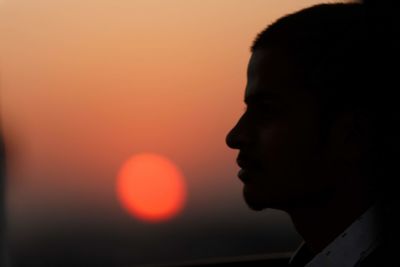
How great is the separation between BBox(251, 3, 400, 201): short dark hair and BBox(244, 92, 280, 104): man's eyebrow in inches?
2.5

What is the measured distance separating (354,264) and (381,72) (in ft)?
1.06

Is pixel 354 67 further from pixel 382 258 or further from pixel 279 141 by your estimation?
pixel 382 258

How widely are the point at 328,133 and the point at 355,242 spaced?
191mm

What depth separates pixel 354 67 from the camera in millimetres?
1062

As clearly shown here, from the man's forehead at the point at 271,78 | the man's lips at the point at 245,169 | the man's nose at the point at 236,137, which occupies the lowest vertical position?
the man's lips at the point at 245,169

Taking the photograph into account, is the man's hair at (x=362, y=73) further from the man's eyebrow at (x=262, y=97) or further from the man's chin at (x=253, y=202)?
the man's chin at (x=253, y=202)

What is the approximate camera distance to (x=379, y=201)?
40.5 inches

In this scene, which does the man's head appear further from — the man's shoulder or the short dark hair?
the man's shoulder

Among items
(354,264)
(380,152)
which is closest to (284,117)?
(380,152)

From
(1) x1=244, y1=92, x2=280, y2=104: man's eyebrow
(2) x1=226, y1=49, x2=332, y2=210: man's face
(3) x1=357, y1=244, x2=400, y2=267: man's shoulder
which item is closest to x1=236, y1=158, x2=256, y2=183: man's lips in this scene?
(2) x1=226, y1=49, x2=332, y2=210: man's face

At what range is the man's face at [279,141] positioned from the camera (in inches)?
Answer: 42.3

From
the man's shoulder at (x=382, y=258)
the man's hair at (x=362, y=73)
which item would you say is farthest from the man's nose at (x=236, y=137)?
the man's shoulder at (x=382, y=258)

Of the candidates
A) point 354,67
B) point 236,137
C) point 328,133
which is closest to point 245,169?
point 236,137

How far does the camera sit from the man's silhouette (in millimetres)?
1025
